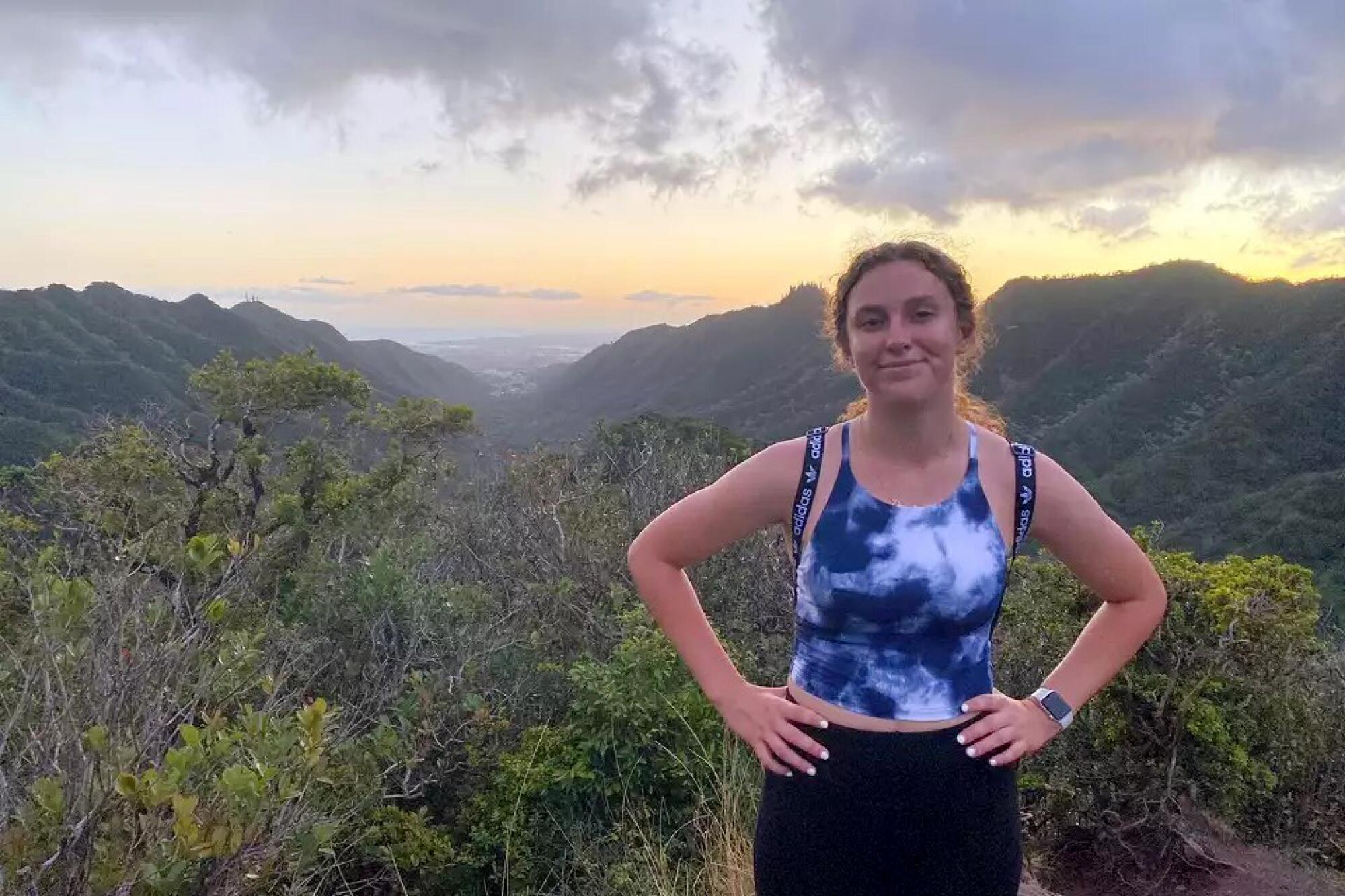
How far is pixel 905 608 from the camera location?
52.2 inches

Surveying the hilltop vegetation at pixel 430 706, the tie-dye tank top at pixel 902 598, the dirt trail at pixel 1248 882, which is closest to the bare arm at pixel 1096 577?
the tie-dye tank top at pixel 902 598

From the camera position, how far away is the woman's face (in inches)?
54.2

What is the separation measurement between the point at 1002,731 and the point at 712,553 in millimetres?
526

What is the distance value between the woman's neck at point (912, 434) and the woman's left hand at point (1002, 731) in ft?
1.27

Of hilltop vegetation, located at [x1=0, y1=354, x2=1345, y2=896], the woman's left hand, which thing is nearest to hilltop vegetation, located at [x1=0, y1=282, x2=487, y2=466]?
hilltop vegetation, located at [x1=0, y1=354, x2=1345, y2=896]

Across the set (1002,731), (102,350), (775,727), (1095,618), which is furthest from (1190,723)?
(102,350)

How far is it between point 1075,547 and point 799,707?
1.69 feet

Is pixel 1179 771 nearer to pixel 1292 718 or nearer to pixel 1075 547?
pixel 1292 718

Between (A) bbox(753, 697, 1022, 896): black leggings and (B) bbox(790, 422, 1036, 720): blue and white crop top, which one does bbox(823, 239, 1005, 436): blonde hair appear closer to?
(B) bbox(790, 422, 1036, 720): blue and white crop top

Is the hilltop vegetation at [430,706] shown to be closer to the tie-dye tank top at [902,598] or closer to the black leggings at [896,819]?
the black leggings at [896,819]

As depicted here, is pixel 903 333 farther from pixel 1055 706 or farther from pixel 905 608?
pixel 1055 706

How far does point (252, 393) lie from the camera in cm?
755

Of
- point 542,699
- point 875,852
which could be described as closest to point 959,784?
point 875,852

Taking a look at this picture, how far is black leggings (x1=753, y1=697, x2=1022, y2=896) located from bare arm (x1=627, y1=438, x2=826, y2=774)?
52 millimetres
